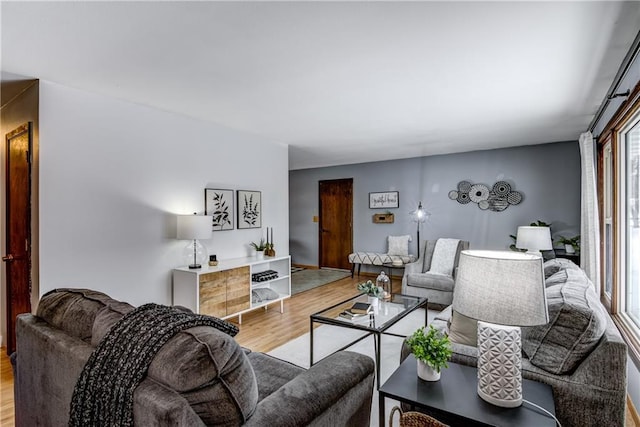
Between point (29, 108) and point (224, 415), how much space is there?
3.09 m

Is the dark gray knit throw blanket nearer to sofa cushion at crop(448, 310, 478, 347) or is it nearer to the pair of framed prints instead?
sofa cushion at crop(448, 310, 478, 347)

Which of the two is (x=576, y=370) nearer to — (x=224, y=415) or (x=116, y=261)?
(x=224, y=415)

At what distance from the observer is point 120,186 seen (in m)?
3.16

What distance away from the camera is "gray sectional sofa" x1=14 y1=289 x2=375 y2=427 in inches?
40.2

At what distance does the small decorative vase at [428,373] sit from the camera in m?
1.54

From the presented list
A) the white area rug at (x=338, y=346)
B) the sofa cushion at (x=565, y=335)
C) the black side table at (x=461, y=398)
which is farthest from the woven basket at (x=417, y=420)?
the white area rug at (x=338, y=346)

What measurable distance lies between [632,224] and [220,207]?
4.00m

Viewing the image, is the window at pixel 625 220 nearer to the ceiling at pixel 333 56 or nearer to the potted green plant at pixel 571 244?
the ceiling at pixel 333 56

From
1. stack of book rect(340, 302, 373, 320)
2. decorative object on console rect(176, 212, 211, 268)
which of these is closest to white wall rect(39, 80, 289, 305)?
decorative object on console rect(176, 212, 211, 268)

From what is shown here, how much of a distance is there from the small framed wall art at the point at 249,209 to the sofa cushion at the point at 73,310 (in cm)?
266

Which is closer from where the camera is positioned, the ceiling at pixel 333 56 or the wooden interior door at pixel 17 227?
the ceiling at pixel 333 56

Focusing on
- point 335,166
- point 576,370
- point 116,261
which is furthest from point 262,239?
point 576,370

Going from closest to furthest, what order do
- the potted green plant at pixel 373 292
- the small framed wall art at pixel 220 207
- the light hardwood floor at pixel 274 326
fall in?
the light hardwood floor at pixel 274 326
the potted green plant at pixel 373 292
the small framed wall art at pixel 220 207

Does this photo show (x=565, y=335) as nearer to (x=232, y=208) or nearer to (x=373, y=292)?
(x=373, y=292)
